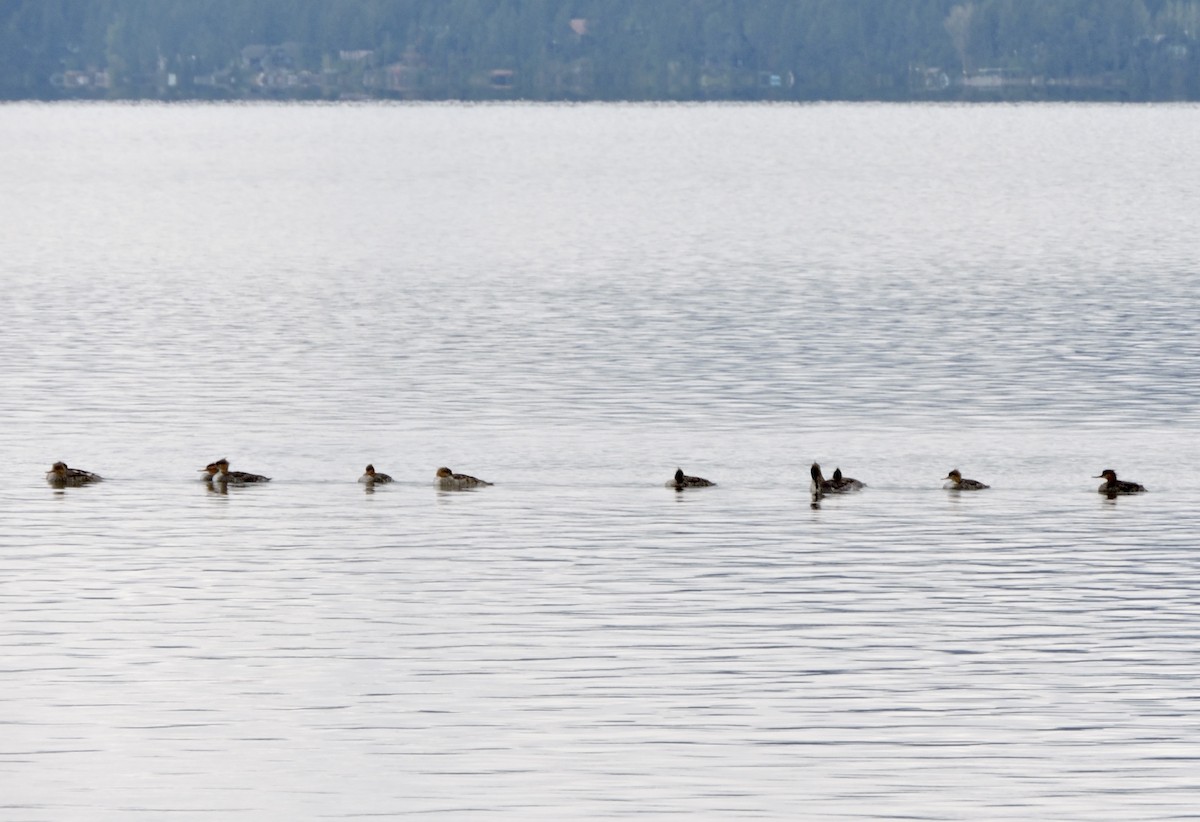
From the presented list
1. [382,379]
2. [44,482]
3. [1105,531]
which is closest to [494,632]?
[1105,531]

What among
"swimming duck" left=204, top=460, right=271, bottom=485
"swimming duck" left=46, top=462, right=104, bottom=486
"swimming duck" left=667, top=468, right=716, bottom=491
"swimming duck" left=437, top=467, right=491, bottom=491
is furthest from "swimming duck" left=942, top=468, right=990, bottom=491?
"swimming duck" left=46, top=462, right=104, bottom=486

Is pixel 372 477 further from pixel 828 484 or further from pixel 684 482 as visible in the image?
pixel 828 484

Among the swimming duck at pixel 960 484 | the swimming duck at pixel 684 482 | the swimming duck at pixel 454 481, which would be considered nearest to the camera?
the swimming duck at pixel 960 484

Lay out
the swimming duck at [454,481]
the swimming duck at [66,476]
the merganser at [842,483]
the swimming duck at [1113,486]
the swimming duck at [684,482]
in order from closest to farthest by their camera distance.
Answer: the swimming duck at [1113,486]
the merganser at [842,483]
the swimming duck at [684,482]
the swimming duck at [454,481]
the swimming duck at [66,476]

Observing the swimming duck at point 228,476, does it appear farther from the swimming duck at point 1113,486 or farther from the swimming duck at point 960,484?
the swimming duck at point 1113,486

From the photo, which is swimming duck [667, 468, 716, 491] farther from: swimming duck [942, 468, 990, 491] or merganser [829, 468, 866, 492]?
swimming duck [942, 468, 990, 491]

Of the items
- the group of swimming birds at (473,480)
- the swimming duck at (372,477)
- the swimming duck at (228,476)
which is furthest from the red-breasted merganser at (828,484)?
the swimming duck at (228,476)

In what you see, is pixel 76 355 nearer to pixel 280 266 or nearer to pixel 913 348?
pixel 913 348

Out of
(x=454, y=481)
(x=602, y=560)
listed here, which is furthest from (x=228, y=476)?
(x=602, y=560)

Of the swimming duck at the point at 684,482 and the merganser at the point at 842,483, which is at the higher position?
the swimming duck at the point at 684,482

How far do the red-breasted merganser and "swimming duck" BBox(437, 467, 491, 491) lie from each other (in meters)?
5.68

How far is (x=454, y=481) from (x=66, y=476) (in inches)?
259

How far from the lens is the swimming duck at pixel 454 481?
138ft

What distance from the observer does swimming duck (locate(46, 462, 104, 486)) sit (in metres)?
42.5
